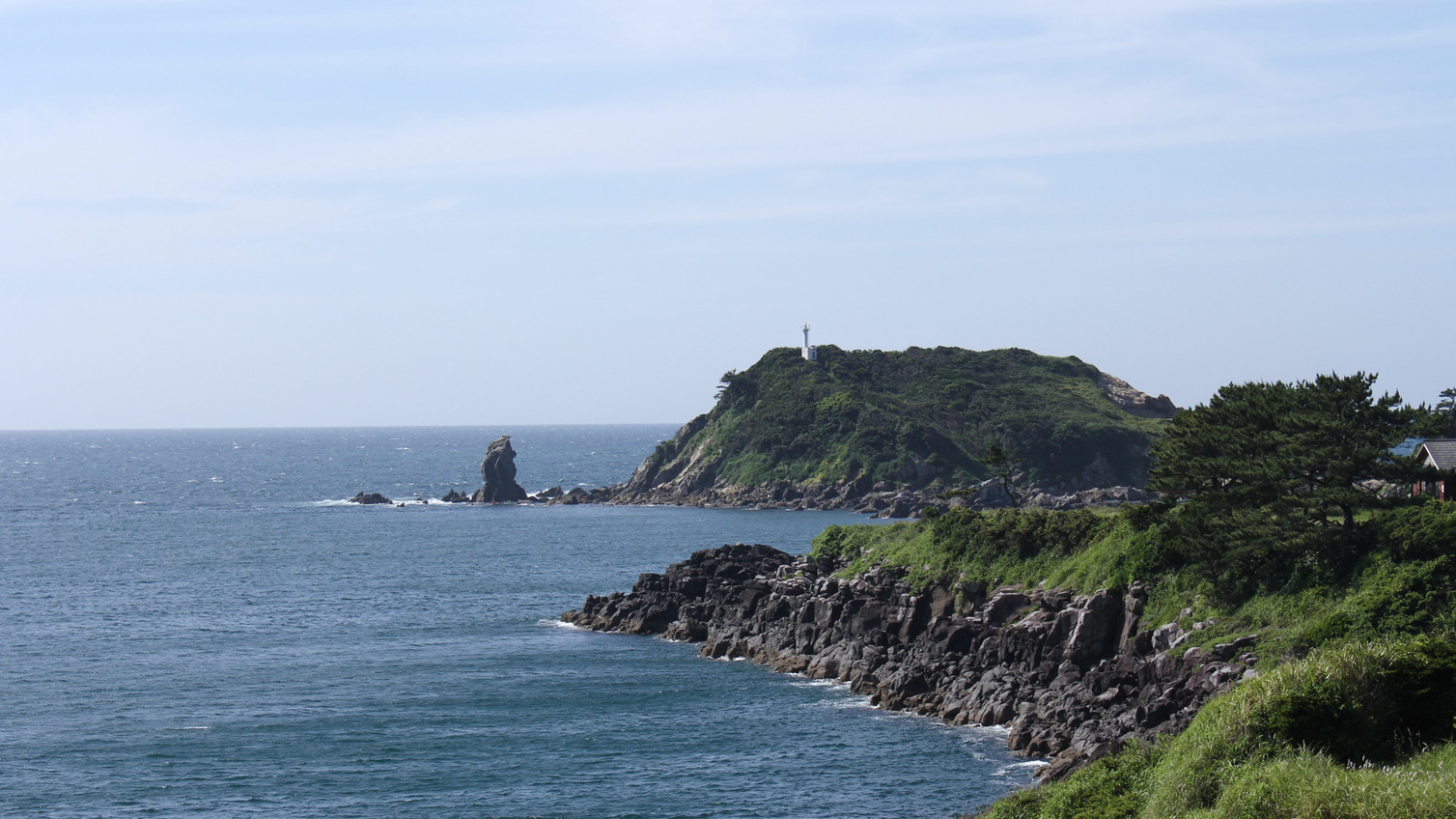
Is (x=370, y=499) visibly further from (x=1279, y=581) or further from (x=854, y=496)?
(x=1279, y=581)

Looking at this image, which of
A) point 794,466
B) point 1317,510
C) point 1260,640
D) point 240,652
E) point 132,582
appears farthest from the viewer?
point 794,466

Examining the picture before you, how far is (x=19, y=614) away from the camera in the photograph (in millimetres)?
84750

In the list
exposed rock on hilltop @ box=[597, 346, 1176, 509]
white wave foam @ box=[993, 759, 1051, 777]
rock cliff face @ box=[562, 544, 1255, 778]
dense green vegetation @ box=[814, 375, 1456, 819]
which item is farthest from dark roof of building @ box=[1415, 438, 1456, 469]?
exposed rock on hilltop @ box=[597, 346, 1176, 509]

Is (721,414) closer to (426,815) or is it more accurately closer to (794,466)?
(794,466)

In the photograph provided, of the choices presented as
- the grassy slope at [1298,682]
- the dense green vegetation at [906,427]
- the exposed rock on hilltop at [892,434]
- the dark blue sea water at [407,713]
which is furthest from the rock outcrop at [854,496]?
the grassy slope at [1298,682]

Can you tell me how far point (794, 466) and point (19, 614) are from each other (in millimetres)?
101761

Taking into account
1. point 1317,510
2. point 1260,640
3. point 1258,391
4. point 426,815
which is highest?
point 1258,391

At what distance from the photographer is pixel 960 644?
194 feet

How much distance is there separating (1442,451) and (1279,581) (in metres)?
12.7

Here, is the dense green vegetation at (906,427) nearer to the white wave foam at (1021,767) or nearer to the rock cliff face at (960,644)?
the rock cliff face at (960,644)

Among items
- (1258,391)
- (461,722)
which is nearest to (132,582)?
(461,722)

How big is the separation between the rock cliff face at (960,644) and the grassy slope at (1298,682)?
1672mm

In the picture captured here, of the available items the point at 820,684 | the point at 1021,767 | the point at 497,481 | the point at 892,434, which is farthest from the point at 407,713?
the point at 497,481

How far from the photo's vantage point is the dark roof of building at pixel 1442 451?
55344 mm
